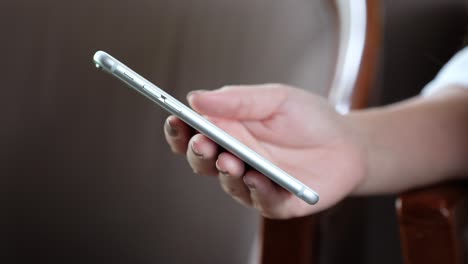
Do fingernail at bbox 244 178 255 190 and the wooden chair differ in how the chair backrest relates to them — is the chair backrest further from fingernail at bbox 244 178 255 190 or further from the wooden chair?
fingernail at bbox 244 178 255 190

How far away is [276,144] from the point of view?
37cm

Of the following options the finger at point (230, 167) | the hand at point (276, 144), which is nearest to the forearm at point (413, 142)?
the hand at point (276, 144)

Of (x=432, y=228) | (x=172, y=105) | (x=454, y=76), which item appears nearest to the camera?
(x=172, y=105)

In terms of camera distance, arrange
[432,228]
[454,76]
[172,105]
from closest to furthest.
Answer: [172,105], [432,228], [454,76]

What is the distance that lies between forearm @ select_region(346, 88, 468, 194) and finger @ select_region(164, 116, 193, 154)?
16 cm

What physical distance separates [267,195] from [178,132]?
55 mm

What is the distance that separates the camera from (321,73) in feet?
1.68

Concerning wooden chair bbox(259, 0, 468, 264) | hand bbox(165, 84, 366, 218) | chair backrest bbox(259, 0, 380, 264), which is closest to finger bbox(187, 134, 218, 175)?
hand bbox(165, 84, 366, 218)

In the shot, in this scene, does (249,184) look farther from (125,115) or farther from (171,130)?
(125,115)

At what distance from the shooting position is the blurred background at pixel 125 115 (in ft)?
1.39

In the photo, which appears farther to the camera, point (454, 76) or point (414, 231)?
point (454, 76)

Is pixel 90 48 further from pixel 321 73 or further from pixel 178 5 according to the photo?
pixel 321 73

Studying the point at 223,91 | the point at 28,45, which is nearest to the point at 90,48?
the point at 28,45

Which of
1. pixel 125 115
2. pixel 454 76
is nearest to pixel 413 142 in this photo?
pixel 454 76
